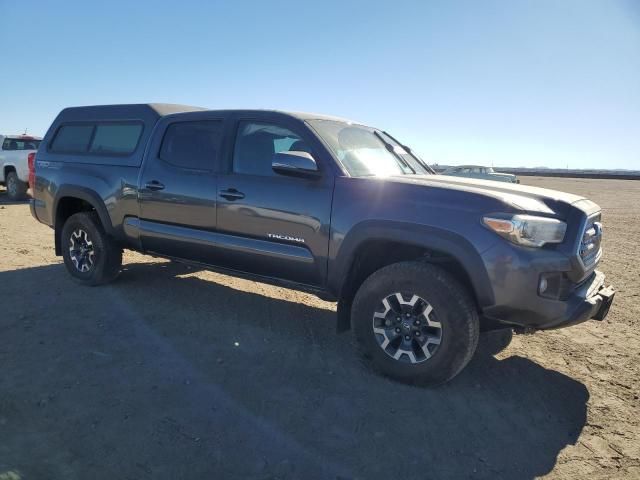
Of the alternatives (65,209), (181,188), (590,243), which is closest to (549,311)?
(590,243)

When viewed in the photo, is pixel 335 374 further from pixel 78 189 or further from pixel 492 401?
pixel 78 189

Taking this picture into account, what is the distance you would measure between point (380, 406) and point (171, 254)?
2754 mm

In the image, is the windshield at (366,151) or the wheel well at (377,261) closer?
the wheel well at (377,261)

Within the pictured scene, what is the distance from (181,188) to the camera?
4668mm

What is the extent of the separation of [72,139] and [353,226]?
13.3 ft

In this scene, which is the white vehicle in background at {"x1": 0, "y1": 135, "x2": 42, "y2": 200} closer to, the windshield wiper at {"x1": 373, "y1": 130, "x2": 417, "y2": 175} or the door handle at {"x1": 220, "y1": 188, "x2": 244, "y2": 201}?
the door handle at {"x1": 220, "y1": 188, "x2": 244, "y2": 201}

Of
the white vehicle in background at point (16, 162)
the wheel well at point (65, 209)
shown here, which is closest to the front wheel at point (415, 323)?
the wheel well at point (65, 209)

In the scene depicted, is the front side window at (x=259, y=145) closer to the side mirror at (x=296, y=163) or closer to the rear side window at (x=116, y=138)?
the side mirror at (x=296, y=163)

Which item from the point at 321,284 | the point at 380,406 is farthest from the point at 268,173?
the point at 380,406

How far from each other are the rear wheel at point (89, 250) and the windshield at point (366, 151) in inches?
114

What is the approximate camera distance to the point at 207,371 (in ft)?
11.9

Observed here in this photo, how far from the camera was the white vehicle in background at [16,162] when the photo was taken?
44.9 feet

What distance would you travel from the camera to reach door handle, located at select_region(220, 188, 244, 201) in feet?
13.9

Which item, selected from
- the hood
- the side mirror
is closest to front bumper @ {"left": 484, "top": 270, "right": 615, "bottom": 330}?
the hood
